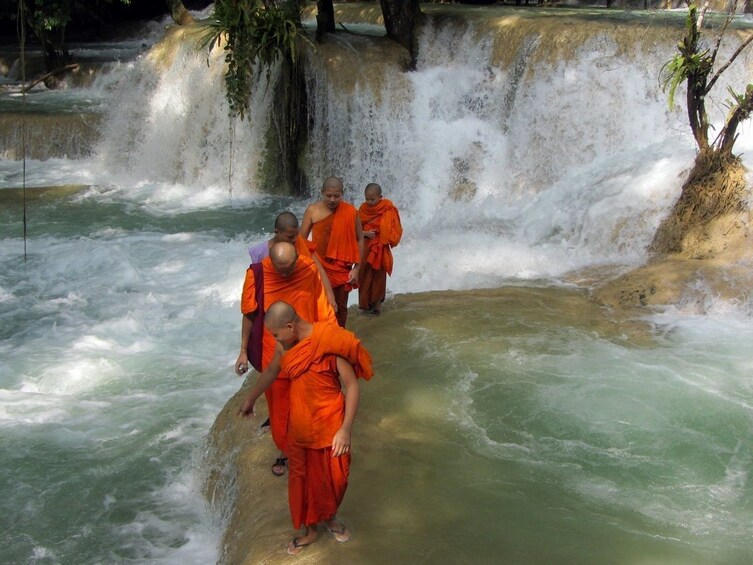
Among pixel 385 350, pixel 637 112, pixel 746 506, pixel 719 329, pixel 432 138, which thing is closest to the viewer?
pixel 746 506

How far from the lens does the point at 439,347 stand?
5.88 meters

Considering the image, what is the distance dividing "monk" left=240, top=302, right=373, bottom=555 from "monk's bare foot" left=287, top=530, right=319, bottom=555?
154 millimetres

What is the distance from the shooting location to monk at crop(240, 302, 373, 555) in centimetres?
328

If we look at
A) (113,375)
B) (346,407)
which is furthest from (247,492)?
(113,375)

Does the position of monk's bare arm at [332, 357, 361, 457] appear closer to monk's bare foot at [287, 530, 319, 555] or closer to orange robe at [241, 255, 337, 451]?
monk's bare foot at [287, 530, 319, 555]

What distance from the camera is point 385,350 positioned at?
5.78 meters

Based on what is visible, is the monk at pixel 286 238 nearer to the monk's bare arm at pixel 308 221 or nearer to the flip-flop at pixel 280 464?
the monk's bare arm at pixel 308 221

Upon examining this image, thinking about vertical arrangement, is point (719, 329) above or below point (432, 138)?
below

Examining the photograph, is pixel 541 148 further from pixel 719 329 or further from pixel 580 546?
pixel 580 546

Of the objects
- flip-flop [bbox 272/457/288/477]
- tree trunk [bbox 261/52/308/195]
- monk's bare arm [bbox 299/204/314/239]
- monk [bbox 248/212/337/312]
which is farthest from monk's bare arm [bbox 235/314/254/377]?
tree trunk [bbox 261/52/308/195]

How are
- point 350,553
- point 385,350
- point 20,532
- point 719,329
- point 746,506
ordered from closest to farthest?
point 350,553
point 746,506
point 20,532
point 385,350
point 719,329

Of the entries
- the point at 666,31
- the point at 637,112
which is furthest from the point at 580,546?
the point at 666,31

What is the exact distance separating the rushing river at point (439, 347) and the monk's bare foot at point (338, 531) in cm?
6

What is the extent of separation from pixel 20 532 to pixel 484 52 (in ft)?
30.9
